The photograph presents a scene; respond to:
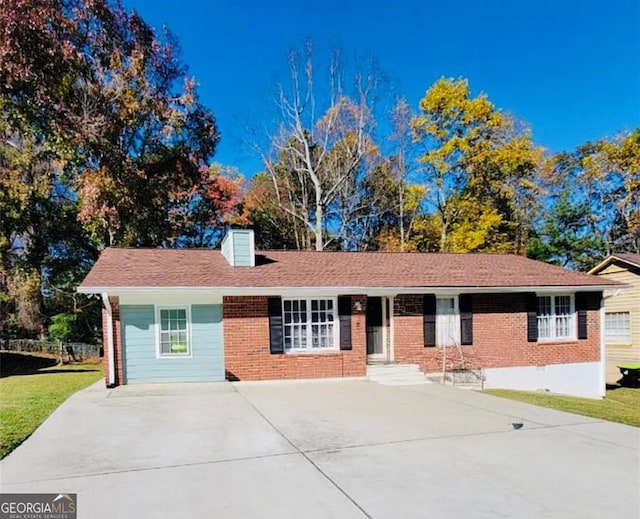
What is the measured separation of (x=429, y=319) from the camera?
12703mm

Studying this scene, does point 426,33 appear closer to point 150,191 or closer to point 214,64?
point 214,64

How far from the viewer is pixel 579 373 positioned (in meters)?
A: 13.7

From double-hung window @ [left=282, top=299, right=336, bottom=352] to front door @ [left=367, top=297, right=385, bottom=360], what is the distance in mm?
1487

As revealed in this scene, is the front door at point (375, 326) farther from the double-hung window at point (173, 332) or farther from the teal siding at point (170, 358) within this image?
the double-hung window at point (173, 332)

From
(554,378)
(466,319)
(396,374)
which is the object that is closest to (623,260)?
(554,378)

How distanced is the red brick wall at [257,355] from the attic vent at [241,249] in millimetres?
1602

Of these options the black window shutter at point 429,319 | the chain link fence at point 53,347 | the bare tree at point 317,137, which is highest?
the bare tree at point 317,137

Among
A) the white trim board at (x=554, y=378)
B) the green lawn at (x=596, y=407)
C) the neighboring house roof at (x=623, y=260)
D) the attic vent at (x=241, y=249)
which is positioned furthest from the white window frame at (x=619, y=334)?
the attic vent at (x=241, y=249)

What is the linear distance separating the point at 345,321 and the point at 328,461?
6826 mm

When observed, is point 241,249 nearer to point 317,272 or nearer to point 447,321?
point 317,272

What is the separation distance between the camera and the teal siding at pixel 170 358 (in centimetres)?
1061

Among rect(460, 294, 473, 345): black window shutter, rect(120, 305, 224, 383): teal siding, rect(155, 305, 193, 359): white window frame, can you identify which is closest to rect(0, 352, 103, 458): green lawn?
rect(120, 305, 224, 383): teal siding

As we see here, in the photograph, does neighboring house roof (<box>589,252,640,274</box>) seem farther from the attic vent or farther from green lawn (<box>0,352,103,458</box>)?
green lawn (<box>0,352,103,458</box>)

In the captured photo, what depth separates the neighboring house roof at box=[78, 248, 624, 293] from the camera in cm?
1102
